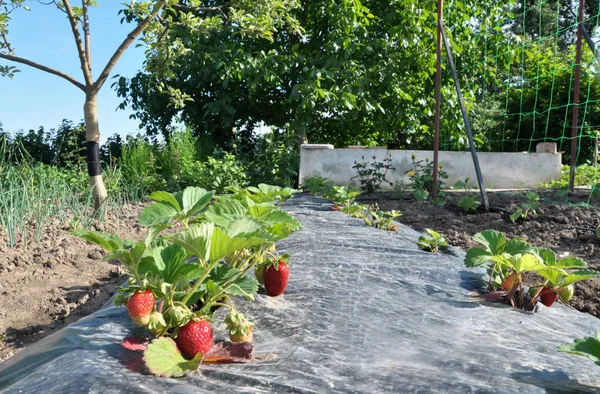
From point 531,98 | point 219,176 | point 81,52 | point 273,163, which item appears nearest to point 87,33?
point 81,52

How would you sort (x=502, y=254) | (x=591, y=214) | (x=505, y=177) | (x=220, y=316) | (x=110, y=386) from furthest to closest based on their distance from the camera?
(x=505, y=177) < (x=591, y=214) < (x=502, y=254) < (x=220, y=316) < (x=110, y=386)

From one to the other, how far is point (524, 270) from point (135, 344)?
154 centimetres

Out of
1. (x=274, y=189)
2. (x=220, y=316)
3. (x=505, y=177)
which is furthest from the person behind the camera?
(x=505, y=177)

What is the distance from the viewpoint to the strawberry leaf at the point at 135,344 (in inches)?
55.5

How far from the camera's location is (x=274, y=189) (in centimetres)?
269

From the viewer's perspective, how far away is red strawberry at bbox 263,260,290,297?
2.04 m

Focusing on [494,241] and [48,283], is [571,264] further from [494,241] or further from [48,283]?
[48,283]

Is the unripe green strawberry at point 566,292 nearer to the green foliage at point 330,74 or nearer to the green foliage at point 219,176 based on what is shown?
the green foliage at point 219,176

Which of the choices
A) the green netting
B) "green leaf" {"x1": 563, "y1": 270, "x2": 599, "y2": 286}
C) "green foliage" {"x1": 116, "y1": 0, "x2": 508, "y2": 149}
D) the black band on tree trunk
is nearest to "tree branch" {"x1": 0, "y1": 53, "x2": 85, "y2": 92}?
the black band on tree trunk

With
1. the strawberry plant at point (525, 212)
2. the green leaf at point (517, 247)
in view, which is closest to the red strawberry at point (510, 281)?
the green leaf at point (517, 247)

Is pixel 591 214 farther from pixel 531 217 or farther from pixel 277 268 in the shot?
pixel 277 268

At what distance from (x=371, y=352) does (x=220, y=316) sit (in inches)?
21.2

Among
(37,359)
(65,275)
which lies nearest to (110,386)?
(37,359)

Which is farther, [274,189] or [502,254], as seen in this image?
[274,189]
